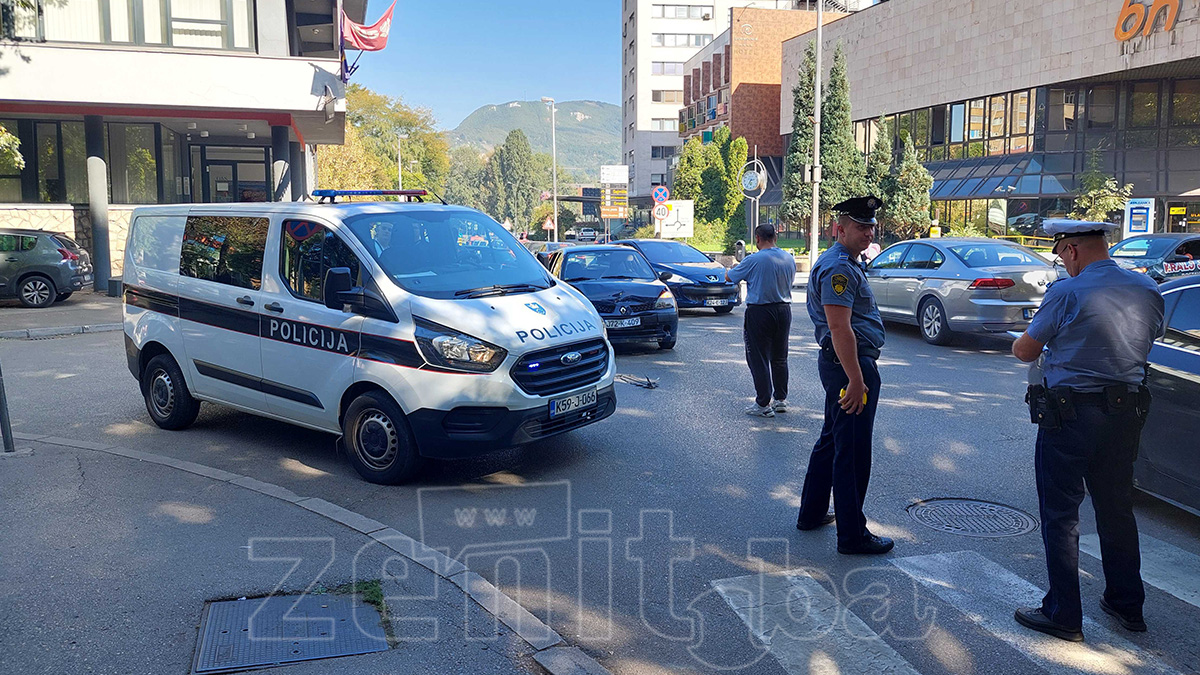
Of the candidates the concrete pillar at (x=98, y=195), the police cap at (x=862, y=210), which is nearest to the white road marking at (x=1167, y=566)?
the police cap at (x=862, y=210)

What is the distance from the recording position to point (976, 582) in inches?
190

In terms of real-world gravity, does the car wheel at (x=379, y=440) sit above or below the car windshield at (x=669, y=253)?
below

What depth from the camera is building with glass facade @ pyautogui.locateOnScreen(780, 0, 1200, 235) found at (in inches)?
1296

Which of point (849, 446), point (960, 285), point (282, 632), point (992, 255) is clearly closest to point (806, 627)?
point (849, 446)

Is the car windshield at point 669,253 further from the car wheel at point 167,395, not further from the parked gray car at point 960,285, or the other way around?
the car wheel at point 167,395

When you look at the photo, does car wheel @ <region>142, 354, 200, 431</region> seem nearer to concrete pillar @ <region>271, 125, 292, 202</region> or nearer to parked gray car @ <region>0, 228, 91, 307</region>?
parked gray car @ <region>0, 228, 91, 307</region>

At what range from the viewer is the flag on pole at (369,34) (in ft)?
82.5

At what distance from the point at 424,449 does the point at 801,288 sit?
21441 millimetres

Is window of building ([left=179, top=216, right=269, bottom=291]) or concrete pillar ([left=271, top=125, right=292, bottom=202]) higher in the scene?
concrete pillar ([left=271, top=125, right=292, bottom=202])

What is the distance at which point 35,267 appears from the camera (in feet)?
62.0

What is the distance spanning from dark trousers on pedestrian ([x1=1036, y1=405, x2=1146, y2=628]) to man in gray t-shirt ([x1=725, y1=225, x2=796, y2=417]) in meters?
4.41

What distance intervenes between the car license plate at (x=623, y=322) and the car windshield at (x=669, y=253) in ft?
20.8

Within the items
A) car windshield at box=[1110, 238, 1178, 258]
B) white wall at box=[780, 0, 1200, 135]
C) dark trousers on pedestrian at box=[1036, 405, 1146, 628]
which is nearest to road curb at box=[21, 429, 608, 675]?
dark trousers on pedestrian at box=[1036, 405, 1146, 628]

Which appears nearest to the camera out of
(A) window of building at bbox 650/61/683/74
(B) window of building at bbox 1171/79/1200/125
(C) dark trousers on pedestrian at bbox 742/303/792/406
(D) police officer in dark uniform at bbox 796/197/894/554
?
(D) police officer in dark uniform at bbox 796/197/894/554
